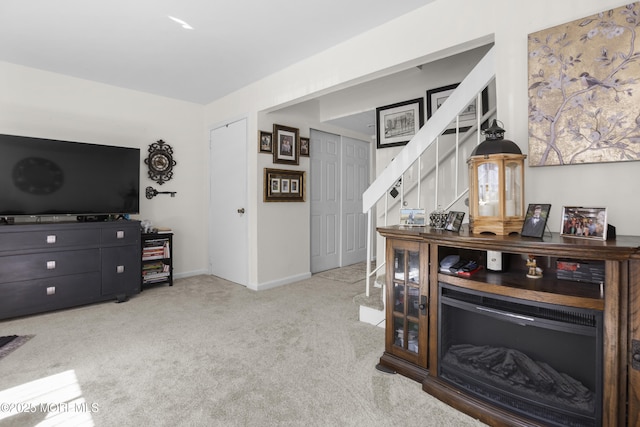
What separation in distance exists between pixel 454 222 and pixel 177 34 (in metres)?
2.71

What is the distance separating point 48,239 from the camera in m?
2.95

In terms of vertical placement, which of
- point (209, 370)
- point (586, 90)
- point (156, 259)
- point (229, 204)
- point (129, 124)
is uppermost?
point (129, 124)

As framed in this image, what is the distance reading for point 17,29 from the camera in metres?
2.57

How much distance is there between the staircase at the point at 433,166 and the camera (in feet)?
6.73

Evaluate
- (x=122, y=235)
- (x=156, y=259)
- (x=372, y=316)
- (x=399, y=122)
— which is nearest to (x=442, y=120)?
(x=399, y=122)

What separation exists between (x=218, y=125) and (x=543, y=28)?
3.78m

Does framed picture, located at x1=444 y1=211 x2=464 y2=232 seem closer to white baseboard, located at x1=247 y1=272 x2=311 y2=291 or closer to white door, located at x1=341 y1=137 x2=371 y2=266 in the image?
white baseboard, located at x1=247 y1=272 x2=311 y2=291

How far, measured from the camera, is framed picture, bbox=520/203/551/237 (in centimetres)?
147

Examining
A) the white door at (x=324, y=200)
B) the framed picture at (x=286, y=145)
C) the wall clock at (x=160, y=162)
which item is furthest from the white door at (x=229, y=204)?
the white door at (x=324, y=200)

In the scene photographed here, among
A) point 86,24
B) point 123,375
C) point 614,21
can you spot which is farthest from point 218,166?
point 614,21

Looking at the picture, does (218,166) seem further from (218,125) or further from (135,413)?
(135,413)

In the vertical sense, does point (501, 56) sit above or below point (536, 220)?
above

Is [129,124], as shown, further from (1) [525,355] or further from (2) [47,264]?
(1) [525,355]

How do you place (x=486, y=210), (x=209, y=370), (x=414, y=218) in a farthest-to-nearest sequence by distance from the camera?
(x=414, y=218), (x=209, y=370), (x=486, y=210)
